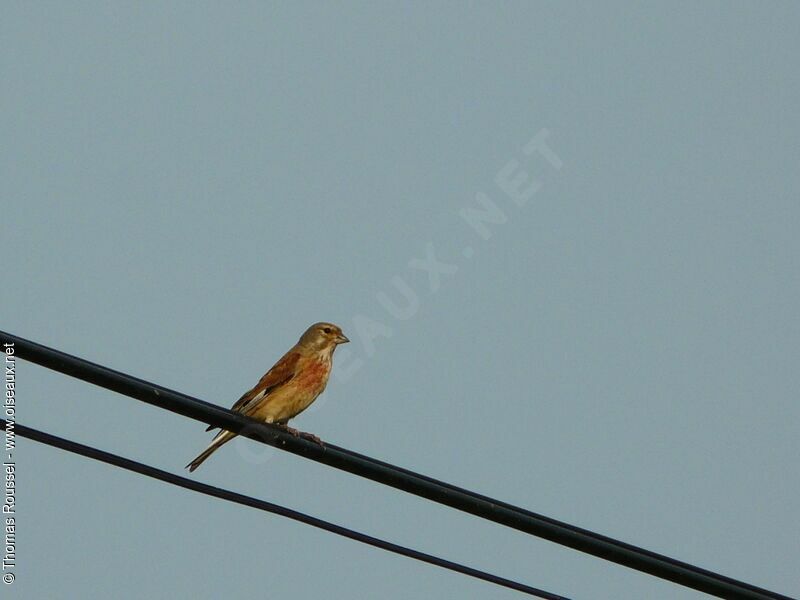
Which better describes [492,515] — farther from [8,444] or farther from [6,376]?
[6,376]

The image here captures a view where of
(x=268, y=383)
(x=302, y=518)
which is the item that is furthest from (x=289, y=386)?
(x=302, y=518)

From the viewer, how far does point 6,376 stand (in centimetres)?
827

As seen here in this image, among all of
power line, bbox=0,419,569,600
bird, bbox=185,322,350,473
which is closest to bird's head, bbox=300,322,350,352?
bird, bbox=185,322,350,473

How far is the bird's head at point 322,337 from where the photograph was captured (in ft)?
41.3

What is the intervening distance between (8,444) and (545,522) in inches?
108

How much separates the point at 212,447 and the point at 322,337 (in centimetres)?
192

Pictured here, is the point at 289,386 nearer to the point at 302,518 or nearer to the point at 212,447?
the point at 212,447

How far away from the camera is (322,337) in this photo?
501 inches

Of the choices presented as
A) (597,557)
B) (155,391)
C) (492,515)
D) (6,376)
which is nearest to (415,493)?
(492,515)

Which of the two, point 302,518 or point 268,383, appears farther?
point 268,383

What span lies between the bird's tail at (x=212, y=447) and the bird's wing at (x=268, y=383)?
64cm

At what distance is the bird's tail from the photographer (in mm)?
11133

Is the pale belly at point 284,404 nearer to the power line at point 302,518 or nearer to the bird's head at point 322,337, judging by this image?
the bird's head at point 322,337

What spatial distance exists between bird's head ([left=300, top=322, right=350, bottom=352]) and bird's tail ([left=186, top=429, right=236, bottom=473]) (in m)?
1.64
